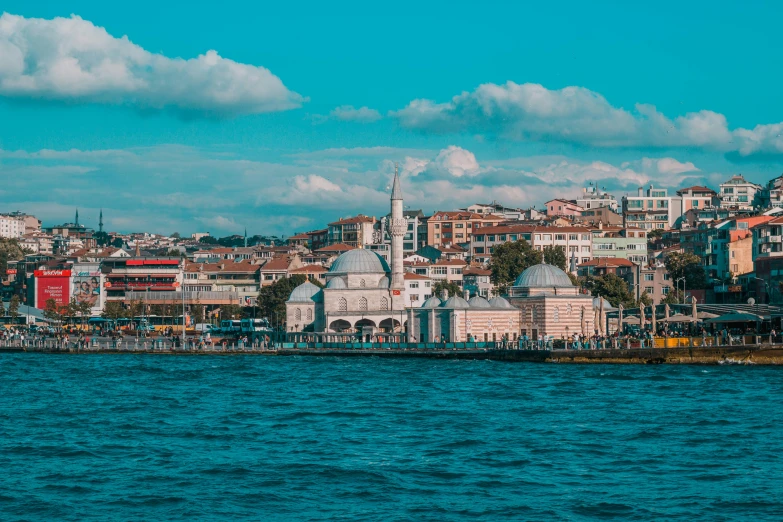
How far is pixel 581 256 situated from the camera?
353ft

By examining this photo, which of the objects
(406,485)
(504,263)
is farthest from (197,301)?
(406,485)

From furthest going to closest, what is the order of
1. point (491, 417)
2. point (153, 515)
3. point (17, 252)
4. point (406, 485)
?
1. point (17, 252)
2. point (491, 417)
3. point (406, 485)
4. point (153, 515)

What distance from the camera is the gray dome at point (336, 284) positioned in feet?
269

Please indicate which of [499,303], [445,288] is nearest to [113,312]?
[445,288]

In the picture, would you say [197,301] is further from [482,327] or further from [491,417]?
[491,417]

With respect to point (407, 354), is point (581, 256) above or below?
above

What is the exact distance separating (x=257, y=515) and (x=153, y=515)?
6.20ft

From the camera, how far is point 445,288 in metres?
94.2

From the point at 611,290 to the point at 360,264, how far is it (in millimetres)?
16798

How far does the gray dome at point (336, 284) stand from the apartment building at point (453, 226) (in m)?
41.9

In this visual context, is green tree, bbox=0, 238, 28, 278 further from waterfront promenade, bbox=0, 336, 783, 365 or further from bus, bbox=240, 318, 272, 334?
waterfront promenade, bbox=0, 336, 783, 365

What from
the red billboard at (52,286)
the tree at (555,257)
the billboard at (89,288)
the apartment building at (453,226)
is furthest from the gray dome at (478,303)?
the apartment building at (453,226)

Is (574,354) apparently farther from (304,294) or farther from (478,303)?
(304,294)

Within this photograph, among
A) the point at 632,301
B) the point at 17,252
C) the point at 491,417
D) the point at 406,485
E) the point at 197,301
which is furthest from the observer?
the point at 17,252
